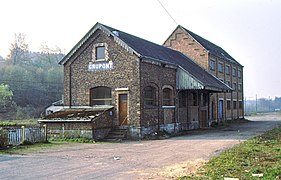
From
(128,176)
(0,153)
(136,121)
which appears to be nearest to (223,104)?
(136,121)

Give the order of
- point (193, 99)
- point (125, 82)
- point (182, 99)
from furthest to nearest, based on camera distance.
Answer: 1. point (193, 99)
2. point (182, 99)
3. point (125, 82)

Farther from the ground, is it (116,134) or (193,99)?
(193,99)

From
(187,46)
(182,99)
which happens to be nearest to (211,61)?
(187,46)

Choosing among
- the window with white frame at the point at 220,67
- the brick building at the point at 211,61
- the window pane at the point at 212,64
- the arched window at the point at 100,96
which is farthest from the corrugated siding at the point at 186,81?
the window with white frame at the point at 220,67

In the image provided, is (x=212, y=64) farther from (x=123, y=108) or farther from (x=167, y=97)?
(x=123, y=108)

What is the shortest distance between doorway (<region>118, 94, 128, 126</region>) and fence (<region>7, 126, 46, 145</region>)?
562 centimetres

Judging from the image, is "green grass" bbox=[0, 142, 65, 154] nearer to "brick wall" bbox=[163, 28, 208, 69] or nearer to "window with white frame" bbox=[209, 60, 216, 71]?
"brick wall" bbox=[163, 28, 208, 69]

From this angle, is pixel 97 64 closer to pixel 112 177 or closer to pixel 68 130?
pixel 68 130

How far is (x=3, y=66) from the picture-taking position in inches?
2539

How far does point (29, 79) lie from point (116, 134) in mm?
48414

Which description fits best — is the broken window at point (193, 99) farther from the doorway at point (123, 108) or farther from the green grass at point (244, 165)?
the green grass at point (244, 165)

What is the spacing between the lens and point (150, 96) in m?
24.5

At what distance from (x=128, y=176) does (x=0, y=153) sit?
7.90 meters

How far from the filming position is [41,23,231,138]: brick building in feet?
75.5
